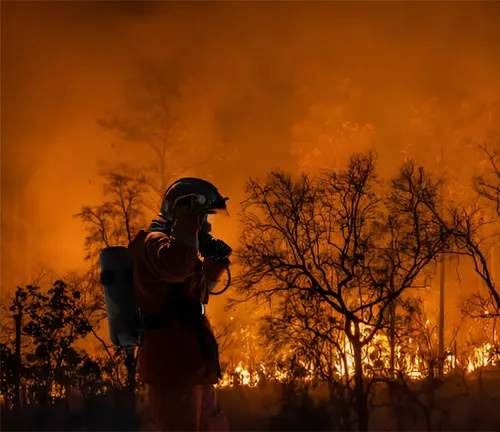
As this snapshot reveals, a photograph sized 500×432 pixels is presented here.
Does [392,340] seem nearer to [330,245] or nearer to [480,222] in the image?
[330,245]

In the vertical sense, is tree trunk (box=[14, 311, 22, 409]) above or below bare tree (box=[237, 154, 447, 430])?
below

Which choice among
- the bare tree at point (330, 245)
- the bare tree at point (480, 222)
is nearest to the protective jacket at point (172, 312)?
the bare tree at point (330, 245)

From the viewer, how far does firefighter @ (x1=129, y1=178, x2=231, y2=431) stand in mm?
2477

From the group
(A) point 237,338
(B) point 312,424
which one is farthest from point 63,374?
(B) point 312,424

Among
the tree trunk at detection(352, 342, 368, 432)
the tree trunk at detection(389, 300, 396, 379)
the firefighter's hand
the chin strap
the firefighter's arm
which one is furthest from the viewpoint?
the tree trunk at detection(389, 300, 396, 379)

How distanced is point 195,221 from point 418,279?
213 centimetres

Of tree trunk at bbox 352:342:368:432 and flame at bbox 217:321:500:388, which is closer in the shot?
tree trunk at bbox 352:342:368:432

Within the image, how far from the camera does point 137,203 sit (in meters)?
4.23

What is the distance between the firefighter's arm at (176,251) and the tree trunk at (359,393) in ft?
4.69

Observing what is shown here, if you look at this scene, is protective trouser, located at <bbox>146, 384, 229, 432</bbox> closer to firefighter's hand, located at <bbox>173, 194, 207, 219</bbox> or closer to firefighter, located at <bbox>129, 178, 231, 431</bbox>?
firefighter, located at <bbox>129, 178, 231, 431</bbox>

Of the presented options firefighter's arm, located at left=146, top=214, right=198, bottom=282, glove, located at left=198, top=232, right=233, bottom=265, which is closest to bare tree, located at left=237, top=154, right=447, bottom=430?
glove, located at left=198, top=232, right=233, bottom=265

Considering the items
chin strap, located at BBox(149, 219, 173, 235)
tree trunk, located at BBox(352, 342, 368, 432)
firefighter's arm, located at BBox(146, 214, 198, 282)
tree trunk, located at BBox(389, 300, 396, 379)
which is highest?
chin strap, located at BBox(149, 219, 173, 235)

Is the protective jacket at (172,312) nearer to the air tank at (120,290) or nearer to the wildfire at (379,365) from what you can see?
the air tank at (120,290)

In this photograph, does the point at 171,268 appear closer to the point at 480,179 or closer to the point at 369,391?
the point at 369,391
